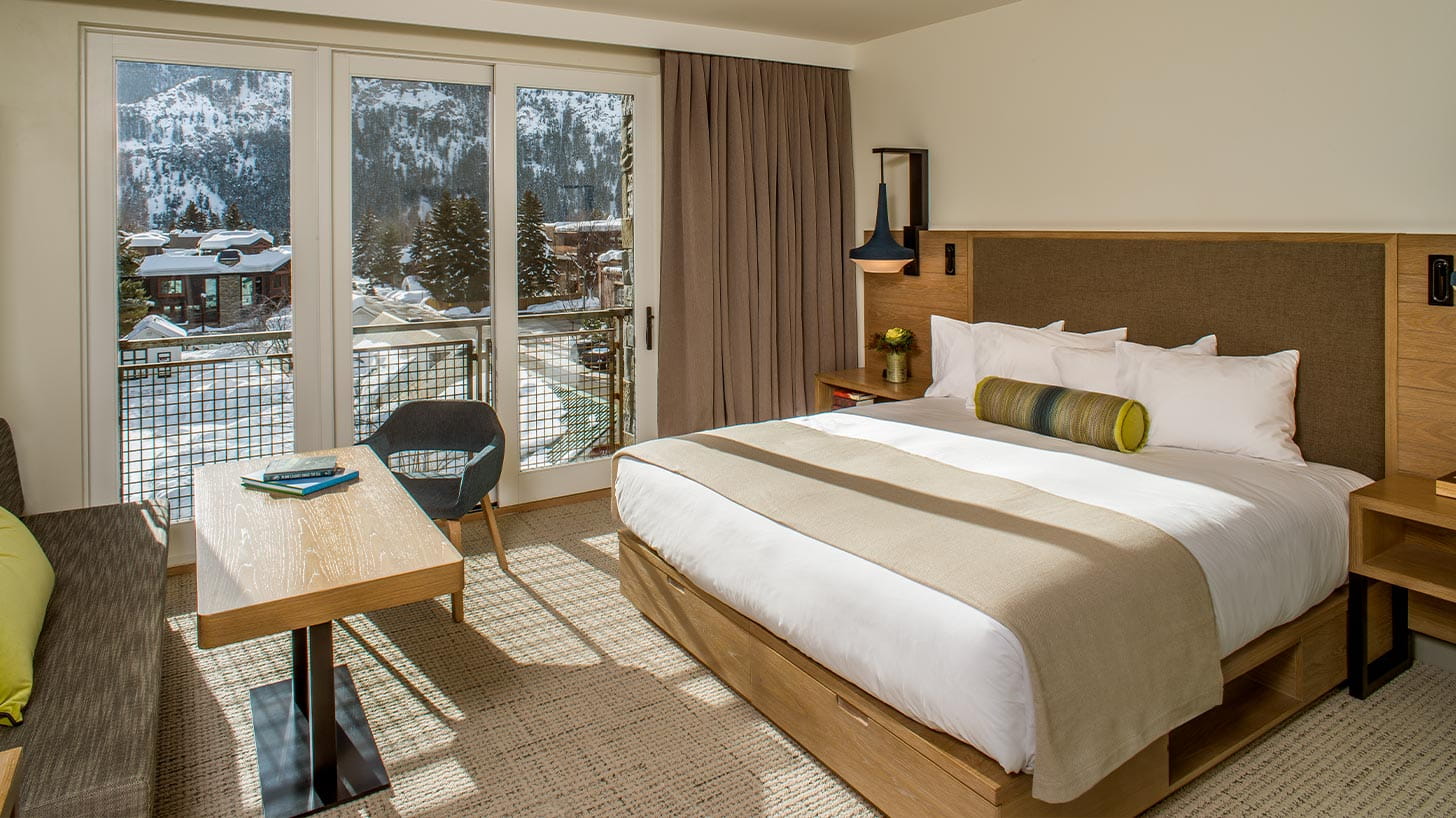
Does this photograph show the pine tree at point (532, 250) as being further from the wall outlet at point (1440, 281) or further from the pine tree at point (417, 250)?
the wall outlet at point (1440, 281)

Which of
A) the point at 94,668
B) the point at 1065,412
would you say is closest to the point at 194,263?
the point at 94,668

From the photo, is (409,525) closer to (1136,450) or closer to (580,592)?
(580,592)

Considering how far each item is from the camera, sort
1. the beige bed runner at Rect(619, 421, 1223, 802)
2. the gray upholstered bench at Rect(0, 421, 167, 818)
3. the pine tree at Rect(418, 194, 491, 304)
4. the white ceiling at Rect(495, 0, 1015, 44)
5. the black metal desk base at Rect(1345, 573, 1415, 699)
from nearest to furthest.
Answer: the gray upholstered bench at Rect(0, 421, 167, 818), the beige bed runner at Rect(619, 421, 1223, 802), the black metal desk base at Rect(1345, 573, 1415, 699), the white ceiling at Rect(495, 0, 1015, 44), the pine tree at Rect(418, 194, 491, 304)

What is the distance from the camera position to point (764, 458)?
123 inches

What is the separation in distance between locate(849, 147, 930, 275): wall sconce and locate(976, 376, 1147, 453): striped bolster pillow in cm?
102

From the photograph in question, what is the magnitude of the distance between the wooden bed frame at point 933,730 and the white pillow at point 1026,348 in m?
1.26

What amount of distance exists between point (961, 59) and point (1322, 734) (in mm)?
3210

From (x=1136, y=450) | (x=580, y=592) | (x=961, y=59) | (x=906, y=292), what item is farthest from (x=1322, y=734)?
(x=961, y=59)

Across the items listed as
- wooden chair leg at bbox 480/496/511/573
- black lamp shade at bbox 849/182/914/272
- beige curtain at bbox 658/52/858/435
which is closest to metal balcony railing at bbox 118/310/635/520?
beige curtain at bbox 658/52/858/435

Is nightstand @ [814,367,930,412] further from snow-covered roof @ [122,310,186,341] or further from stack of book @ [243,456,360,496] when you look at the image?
snow-covered roof @ [122,310,186,341]

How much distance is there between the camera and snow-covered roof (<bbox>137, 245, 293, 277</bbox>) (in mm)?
3709

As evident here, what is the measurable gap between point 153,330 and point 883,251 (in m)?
3.15

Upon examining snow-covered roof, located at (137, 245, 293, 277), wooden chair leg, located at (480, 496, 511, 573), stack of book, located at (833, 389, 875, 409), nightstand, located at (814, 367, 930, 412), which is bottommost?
wooden chair leg, located at (480, 496, 511, 573)

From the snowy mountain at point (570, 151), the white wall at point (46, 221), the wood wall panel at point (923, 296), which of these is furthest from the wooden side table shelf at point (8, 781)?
the wood wall panel at point (923, 296)
